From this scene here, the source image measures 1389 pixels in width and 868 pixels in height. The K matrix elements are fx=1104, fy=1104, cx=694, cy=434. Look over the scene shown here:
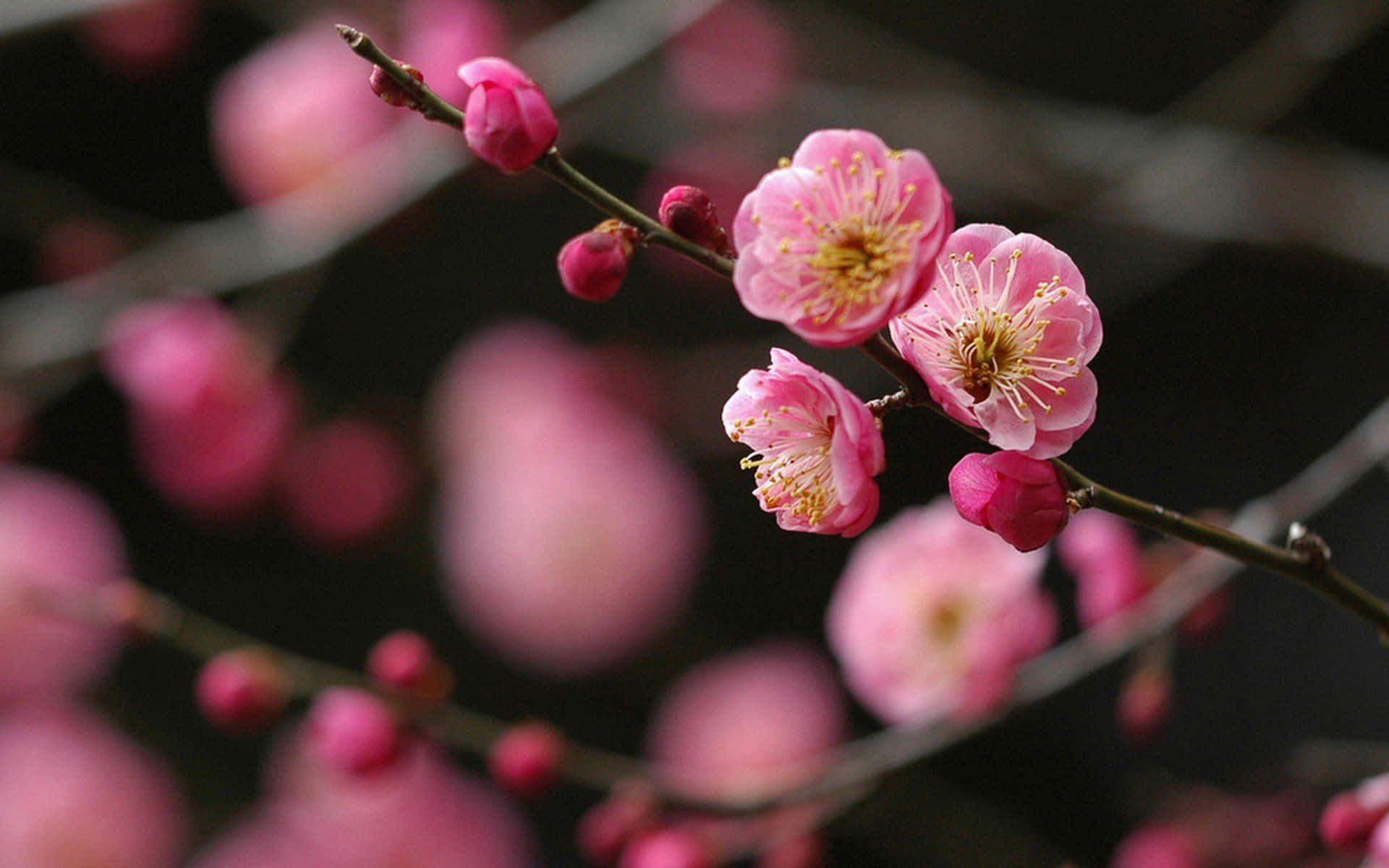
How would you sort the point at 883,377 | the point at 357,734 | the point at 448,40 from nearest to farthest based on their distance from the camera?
the point at 357,734
the point at 448,40
the point at 883,377

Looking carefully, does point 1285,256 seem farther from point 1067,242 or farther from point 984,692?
point 984,692

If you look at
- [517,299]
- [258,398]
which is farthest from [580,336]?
[258,398]

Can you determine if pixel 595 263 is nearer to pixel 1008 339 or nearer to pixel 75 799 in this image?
pixel 1008 339

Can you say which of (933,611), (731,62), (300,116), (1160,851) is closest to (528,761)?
(933,611)

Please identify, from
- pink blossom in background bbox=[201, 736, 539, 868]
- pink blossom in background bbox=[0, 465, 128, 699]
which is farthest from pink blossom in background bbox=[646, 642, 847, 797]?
pink blossom in background bbox=[0, 465, 128, 699]

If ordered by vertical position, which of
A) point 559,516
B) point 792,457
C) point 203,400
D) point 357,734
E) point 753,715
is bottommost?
point 753,715

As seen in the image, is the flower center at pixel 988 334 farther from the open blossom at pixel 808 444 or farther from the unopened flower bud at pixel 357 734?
the unopened flower bud at pixel 357 734
